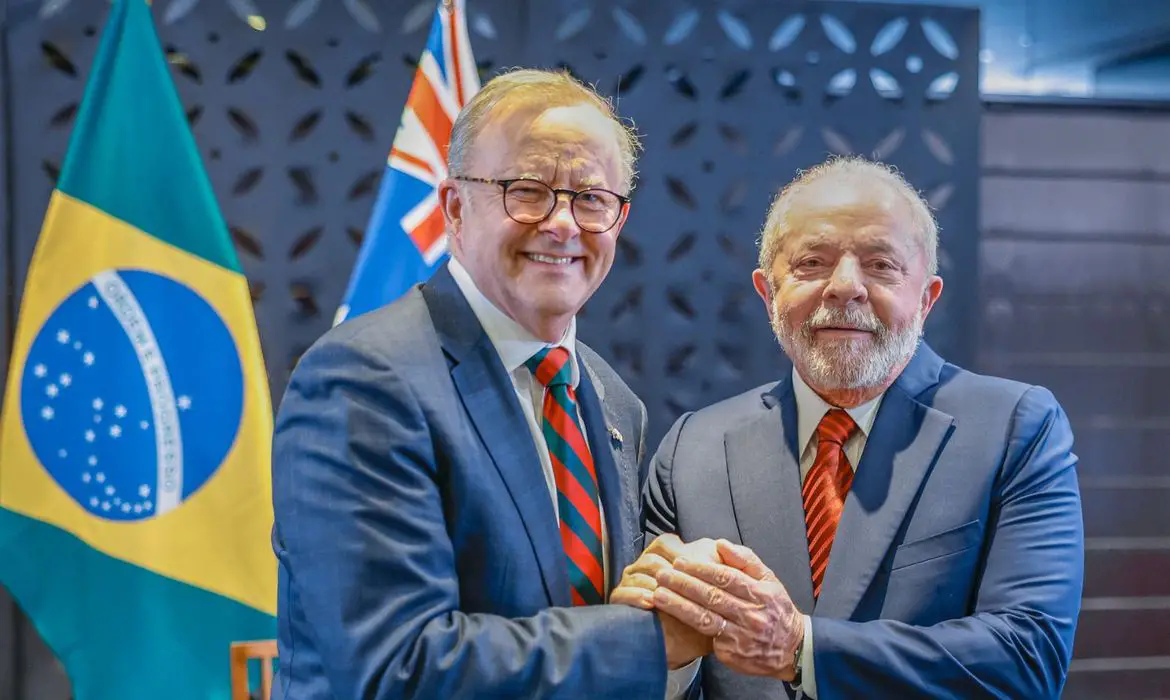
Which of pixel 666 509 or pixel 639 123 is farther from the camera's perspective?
pixel 639 123

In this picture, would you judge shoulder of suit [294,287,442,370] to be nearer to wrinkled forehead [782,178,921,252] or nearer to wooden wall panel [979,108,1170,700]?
wrinkled forehead [782,178,921,252]

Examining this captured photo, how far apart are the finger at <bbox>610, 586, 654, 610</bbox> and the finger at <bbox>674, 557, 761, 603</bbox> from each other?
80 millimetres

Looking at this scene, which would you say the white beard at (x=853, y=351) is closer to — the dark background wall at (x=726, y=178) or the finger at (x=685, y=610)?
the finger at (x=685, y=610)

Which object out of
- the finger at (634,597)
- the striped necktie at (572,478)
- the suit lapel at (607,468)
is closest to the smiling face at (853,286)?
the suit lapel at (607,468)

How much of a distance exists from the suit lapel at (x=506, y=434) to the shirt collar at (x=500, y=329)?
4cm

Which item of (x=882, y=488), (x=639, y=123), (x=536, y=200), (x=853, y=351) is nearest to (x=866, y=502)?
(x=882, y=488)

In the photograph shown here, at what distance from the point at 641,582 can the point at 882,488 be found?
0.54 m

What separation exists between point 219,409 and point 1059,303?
3174 mm

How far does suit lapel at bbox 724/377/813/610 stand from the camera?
1.82 meters

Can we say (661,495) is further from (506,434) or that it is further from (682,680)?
(506,434)

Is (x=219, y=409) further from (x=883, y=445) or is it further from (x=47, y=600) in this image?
(x=883, y=445)

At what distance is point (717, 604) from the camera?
1522 millimetres

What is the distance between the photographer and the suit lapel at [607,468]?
1.61 metres

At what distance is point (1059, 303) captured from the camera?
4.14 metres
